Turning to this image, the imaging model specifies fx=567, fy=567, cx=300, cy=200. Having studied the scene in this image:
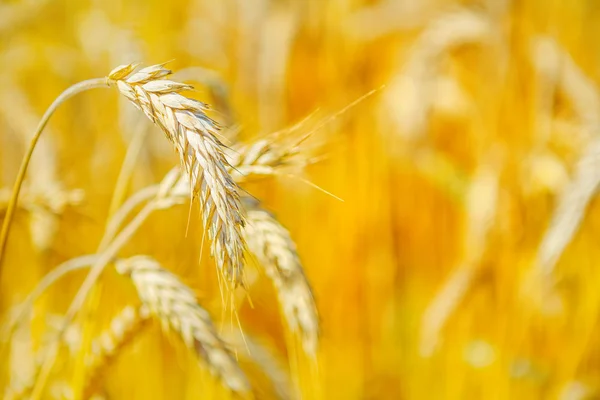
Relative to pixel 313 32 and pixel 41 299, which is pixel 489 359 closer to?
pixel 41 299

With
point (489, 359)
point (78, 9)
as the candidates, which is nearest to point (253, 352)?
point (489, 359)

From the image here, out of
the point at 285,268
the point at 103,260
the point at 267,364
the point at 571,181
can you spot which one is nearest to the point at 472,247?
the point at 571,181

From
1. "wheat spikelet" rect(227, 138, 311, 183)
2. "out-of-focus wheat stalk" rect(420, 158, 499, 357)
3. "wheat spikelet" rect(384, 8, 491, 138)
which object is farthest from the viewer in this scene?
"wheat spikelet" rect(384, 8, 491, 138)

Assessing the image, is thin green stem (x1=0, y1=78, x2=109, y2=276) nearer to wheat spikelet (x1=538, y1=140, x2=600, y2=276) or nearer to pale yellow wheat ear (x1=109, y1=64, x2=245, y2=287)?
pale yellow wheat ear (x1=109, y1=64, x2=245, y2=287)

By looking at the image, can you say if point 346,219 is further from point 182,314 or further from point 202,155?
point 202,155

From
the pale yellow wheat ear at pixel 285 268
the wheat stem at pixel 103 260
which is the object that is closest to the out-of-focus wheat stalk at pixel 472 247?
the pale yellow wheat ear at pixel 285 268

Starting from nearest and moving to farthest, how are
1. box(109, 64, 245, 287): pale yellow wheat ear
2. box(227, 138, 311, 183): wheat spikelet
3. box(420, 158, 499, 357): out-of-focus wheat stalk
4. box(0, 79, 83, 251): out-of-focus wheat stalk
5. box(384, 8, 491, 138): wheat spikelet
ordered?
1. box(109, 64, 245, 287): pale yellow wheat ear
2. box(227, 138, 311, 183): wheat spikelet
3. box(0, 79, 83, 251): out-of-focus wheat stalk
4. box(420, 158, 499, 357): out-of-focus wheat stalk
5. box(384, 8, 491, 138): wheat spikelet

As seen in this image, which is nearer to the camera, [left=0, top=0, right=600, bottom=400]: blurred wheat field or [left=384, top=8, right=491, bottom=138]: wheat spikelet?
[left=0, top=0, right=600, bottom=400]: blurred wheat field

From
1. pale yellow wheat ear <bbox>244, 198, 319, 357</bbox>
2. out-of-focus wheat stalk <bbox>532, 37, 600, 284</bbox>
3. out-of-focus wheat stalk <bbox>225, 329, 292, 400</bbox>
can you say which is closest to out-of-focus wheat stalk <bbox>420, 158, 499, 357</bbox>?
out-of-focus wheat stalk <bbox>532, 37, 600, 284</bbox>
